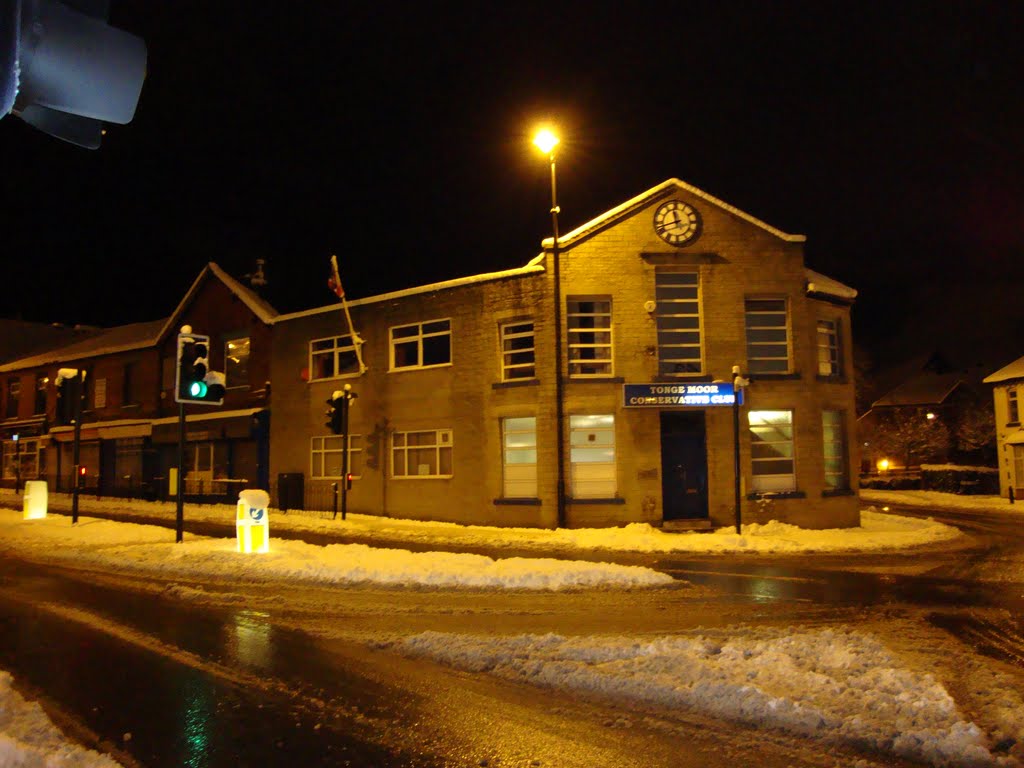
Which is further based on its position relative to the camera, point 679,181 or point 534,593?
point 679,181

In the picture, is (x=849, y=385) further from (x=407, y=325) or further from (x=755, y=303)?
(x=407, y=325)

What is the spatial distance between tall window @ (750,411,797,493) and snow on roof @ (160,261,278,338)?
1686 centimetres

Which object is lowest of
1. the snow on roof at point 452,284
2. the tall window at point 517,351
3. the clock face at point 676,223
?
the tall window at point 517,351

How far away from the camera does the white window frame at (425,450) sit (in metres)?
23.9

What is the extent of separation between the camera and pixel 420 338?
81.3 feet

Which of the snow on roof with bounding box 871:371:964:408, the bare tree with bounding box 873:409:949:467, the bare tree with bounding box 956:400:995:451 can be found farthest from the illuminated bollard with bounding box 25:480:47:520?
the snow on roof with bounding box 871:371:964:408

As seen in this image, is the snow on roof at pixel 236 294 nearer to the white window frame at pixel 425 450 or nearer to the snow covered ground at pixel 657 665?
the white window frame at pixel 425 450

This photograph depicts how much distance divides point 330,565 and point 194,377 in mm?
4877

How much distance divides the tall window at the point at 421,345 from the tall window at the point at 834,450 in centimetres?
1109

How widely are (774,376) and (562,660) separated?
1664cm

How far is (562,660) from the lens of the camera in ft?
24.8

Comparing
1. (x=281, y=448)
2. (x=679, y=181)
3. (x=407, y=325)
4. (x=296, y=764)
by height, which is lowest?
(x=296, y=764)

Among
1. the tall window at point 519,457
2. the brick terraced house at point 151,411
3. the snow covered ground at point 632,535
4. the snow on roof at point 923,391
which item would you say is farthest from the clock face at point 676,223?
the snow on roof at point 923,391

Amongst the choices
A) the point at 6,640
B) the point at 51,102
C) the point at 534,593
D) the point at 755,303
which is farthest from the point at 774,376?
the point at 51,102
